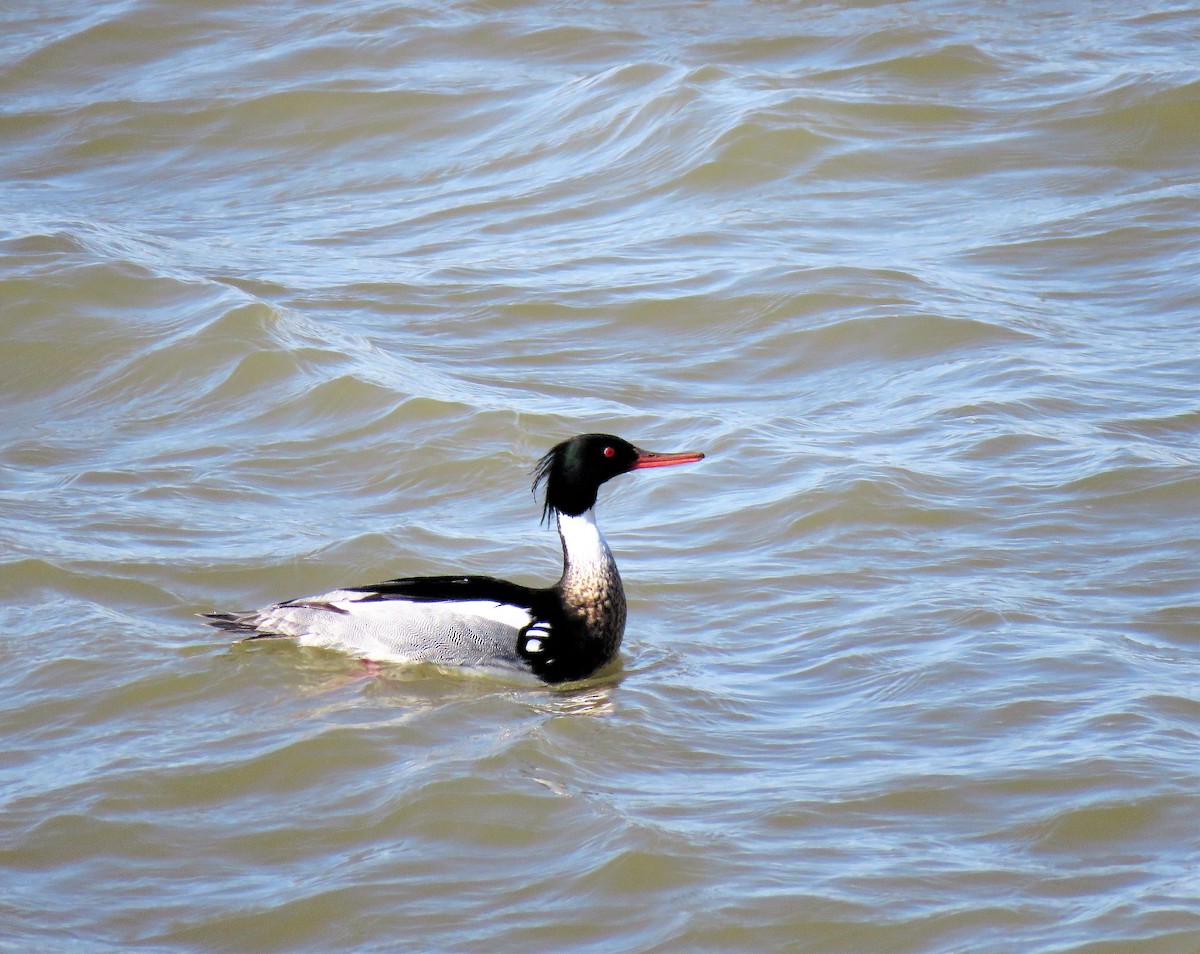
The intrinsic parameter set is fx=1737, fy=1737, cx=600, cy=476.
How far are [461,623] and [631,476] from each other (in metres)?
2.64

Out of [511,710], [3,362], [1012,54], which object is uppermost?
[1012,54]

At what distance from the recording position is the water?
608cm

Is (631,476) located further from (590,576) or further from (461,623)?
(461,623)

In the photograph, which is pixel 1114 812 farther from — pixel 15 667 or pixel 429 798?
pixel 15 667

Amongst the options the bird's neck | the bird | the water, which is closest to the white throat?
the bird's neck

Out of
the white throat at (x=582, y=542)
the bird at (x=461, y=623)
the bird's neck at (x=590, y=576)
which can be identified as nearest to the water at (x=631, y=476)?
the bird at (x=461, y=623)

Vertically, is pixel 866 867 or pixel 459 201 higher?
pixel 459 201

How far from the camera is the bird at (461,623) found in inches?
309

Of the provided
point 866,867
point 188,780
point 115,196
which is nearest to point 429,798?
point 188,780

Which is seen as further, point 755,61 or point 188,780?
point 755,61

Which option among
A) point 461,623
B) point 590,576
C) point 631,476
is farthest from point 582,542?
point 631,476

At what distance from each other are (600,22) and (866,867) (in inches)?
509

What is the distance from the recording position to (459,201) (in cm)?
1421

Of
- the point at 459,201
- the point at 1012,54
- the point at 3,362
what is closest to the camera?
the point at 3,362
